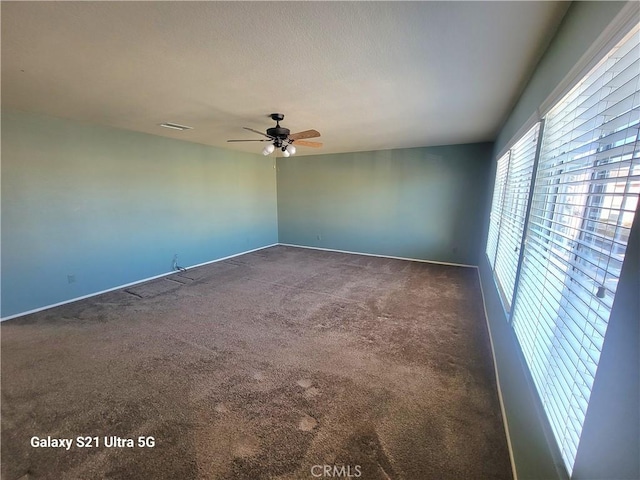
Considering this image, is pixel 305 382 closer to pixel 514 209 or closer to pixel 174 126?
pixel 514 209

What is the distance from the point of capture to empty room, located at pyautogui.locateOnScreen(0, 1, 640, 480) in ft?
3.10

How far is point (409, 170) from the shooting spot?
5586 millimetres

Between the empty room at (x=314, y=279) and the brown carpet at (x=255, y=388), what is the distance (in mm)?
18

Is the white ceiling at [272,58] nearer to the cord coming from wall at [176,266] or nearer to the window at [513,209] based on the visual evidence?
the window at [513,209]

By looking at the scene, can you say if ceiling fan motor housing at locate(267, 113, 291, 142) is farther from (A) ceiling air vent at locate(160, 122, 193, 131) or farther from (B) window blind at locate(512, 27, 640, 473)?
(B) window blind at locate(512, 27, 640, 473)

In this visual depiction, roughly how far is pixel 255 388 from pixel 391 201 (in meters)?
4.78

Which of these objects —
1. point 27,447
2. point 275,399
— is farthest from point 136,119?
point 275,399

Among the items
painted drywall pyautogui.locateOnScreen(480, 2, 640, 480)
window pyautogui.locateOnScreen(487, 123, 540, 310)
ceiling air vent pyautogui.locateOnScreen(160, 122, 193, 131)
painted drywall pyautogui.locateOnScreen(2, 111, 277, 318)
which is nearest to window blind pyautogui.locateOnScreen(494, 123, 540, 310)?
window pyautogui.locateOnScreen(487, 123, 540, 310)

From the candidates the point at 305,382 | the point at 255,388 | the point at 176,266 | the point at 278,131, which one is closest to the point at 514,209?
the point at 305,382

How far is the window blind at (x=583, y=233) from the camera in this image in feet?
2.51

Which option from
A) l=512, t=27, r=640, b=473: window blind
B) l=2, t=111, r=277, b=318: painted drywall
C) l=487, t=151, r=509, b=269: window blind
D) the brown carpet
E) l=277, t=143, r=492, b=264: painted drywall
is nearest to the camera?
l=512, t=27, r=640, b=473: window blind

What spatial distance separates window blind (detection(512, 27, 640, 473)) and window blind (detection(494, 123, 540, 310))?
2.22 ft

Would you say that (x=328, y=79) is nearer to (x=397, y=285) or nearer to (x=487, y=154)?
(x=397, y=285)

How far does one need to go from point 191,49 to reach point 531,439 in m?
2.86
